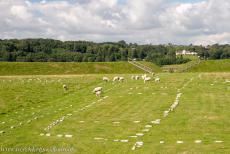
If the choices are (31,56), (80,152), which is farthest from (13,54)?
(80,152)

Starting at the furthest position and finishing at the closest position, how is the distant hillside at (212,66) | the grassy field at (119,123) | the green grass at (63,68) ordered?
the distant hillside at (212,66) → the green grass at (63,68) → the grassy field at (119,123)

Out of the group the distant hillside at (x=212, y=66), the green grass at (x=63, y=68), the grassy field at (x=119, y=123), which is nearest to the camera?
the grassy field at (x=119, y=123)

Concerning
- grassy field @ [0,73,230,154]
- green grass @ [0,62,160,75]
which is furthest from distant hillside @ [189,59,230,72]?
grassy field @ [0,73,230,154]

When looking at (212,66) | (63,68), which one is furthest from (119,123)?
(212,66)

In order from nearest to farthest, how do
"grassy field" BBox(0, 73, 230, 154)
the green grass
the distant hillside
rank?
"grassy field" BBox(0, 73, 230, 154)
the green grass
the distant hillside

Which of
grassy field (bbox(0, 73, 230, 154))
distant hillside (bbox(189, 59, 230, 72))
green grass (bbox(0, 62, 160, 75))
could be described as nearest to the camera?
grassy field (bbox(0, 73, 230, 154))

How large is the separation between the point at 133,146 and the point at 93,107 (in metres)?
14.3

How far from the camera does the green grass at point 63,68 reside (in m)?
119

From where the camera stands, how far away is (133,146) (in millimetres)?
19016

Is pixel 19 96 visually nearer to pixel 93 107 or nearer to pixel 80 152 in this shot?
pixel 93 107

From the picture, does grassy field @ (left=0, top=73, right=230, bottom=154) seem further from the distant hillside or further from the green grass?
the distant hillside

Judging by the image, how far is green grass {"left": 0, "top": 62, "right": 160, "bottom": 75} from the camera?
119 meters

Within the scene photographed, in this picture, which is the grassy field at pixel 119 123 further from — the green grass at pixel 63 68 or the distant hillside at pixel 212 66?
the distant hillside at pixel 212 66

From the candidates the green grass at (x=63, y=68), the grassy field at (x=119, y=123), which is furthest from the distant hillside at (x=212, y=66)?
the grassy field at (x=119, y=123)
